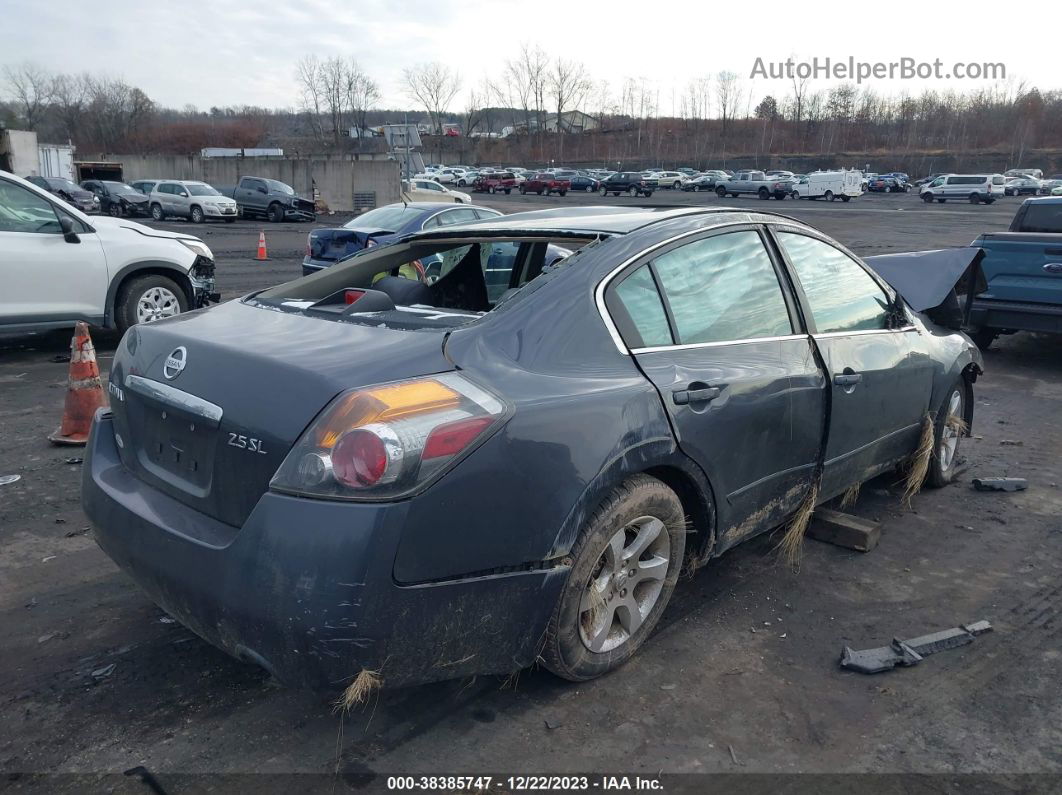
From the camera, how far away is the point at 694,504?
3.29 m

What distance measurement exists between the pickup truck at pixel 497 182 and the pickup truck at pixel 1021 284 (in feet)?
184

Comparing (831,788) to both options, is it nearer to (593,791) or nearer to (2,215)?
(593,791)

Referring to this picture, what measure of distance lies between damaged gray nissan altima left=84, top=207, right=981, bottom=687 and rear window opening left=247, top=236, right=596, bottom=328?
0.03 meters

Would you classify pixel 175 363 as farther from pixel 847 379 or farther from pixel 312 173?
pixel 312 173

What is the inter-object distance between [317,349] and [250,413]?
0.30 meters

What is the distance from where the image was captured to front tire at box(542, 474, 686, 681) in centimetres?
280

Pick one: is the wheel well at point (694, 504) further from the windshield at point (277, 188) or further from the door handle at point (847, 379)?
the windshield at point (277, 188)

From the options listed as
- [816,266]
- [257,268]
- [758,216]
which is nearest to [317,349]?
[758,216]

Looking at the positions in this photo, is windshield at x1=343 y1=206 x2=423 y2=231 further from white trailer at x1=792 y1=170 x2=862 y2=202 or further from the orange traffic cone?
white trailer at x1=792 y1=170 x2=862 y2=202

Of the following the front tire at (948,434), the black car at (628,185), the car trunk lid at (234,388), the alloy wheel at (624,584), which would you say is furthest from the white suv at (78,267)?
the black car at (628,185)

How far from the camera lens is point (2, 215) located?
7789 millimetres

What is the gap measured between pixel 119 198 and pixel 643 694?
3821cm

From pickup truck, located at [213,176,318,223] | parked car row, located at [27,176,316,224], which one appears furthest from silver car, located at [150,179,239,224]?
pickup truck, located at [213,176,318,223]

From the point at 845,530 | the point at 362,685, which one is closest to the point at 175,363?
the point at 362,685
